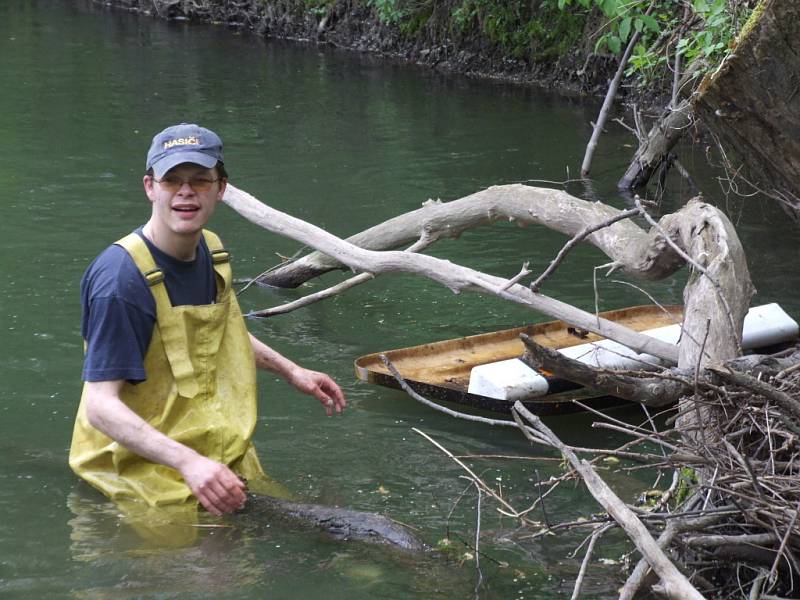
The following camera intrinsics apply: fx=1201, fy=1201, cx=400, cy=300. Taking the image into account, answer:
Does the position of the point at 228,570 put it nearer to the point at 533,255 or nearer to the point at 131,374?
the point at 131,374

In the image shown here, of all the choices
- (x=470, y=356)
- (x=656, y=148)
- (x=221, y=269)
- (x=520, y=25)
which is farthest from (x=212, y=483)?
(x=520, y=25)

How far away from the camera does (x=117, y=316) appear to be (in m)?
4.54

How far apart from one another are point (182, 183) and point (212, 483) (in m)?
1.20

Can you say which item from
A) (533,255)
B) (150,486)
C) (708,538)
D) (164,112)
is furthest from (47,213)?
(708,538)

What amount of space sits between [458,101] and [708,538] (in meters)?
14.5

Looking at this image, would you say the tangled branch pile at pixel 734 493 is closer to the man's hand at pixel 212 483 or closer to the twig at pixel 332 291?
the man's hand at pixel 212 483

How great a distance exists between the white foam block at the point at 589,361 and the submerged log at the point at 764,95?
44.8 inches

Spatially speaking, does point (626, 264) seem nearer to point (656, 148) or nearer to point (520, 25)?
point (656, 148)

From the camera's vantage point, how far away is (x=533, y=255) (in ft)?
34.6

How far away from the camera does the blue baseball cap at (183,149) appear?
4707 millimetres

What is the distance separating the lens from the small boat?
703 centimetres

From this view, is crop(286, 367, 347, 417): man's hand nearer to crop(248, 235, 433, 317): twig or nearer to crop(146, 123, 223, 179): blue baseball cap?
crop(146, 123, 223, 179): blue baseball cap

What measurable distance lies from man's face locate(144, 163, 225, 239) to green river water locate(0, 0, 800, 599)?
1.31 meters

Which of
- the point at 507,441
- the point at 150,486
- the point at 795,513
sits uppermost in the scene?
the point at 795,513
